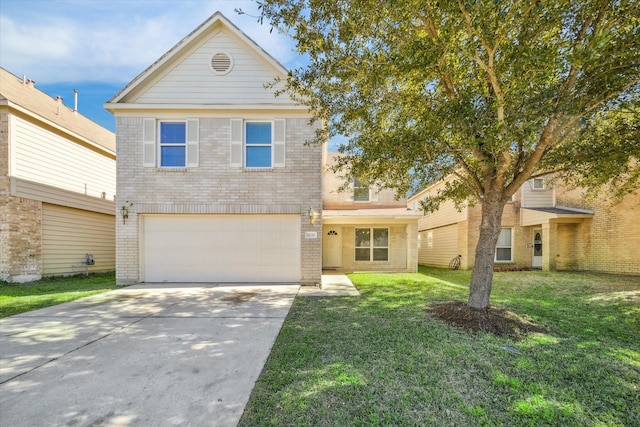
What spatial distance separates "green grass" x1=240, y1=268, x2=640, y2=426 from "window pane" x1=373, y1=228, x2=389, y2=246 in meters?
7.96

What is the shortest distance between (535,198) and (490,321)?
12.6m

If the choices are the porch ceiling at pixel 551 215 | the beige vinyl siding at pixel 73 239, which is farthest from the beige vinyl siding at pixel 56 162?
the porch ceiling at pixel 551 215

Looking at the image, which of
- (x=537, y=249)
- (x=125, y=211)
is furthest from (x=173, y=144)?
(x=537, y=249)

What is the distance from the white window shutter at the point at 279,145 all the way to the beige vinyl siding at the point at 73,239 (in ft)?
28.3

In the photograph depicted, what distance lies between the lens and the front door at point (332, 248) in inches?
548

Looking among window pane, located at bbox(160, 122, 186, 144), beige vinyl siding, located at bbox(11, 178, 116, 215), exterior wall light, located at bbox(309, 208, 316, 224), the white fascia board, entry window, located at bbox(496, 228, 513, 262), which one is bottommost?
entry window, located at bbox(496, 228, 513, 262)

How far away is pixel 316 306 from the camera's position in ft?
21.1

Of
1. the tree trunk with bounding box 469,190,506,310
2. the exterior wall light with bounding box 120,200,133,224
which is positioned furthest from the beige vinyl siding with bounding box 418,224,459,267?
the exterior wall light with bounding box 120,200,133,224

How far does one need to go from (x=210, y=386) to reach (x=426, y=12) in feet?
18.6

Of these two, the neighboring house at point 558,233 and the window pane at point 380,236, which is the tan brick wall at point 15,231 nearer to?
the window pane at point 380,236

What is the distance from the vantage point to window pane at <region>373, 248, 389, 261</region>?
45.5 feet

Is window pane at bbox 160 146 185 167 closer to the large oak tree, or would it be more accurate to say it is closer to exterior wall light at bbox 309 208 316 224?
exterior wall light at bbox 309 208 316 224

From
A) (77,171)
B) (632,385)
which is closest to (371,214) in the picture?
(632,385)

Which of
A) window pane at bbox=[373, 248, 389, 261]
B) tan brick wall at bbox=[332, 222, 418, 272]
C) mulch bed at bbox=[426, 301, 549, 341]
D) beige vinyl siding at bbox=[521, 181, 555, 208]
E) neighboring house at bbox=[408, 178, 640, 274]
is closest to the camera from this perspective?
mulch bed at bbox=[426, 301, 549, 341]
